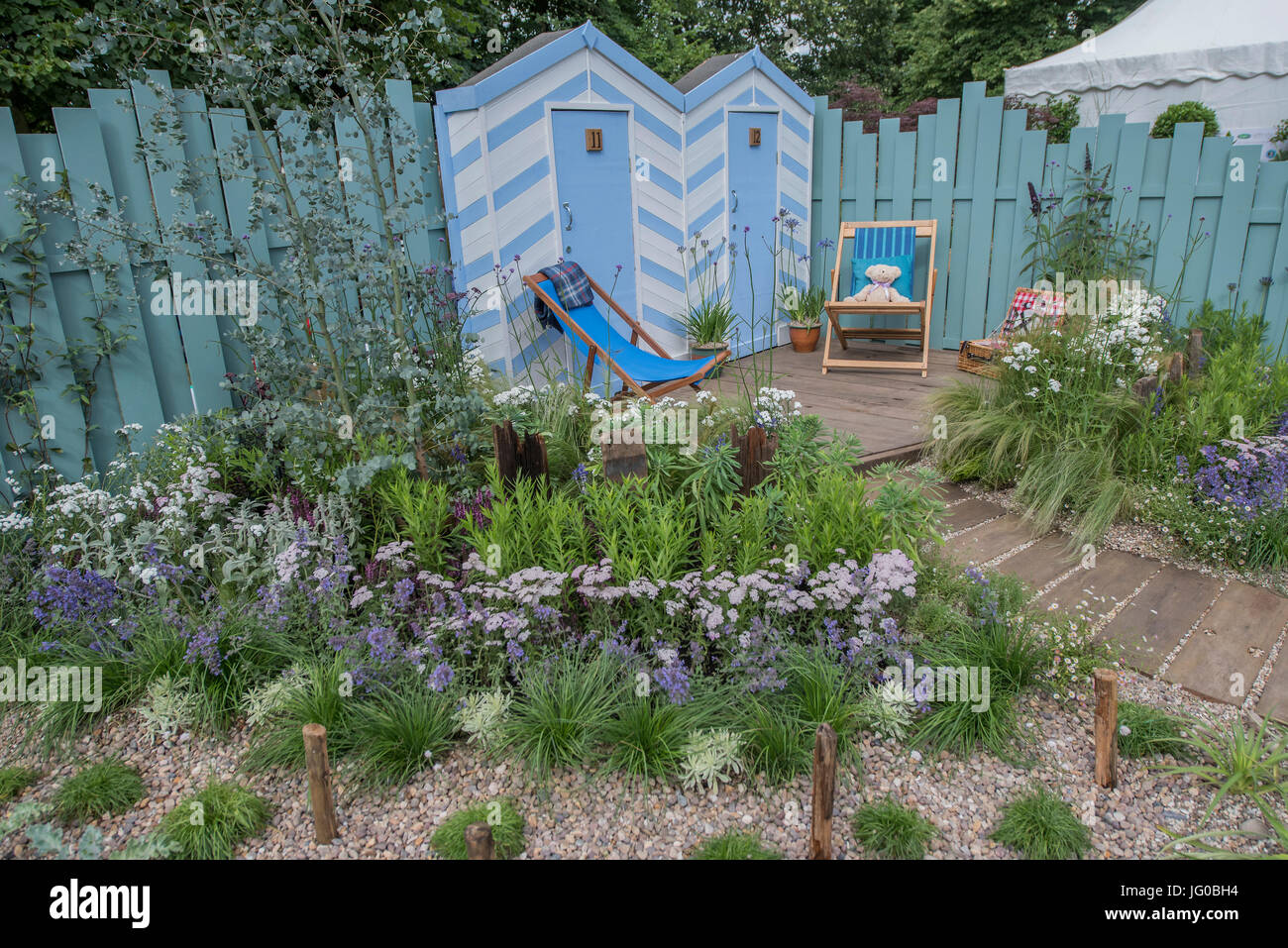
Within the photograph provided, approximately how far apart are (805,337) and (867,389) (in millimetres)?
1540

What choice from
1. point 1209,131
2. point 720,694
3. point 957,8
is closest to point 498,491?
point 720,694

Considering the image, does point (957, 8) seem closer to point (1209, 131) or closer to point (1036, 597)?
point (1209, 131)

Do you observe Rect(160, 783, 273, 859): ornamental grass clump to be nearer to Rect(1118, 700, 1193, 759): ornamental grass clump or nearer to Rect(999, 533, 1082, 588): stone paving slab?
Rect(1118, 700, 1193, 759): ornamental grass clump

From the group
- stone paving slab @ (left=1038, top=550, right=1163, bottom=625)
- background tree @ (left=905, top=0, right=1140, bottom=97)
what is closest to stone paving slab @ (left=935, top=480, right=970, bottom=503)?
stone paving slab @ (left=1038, top=550, right=1163, bottom=625)

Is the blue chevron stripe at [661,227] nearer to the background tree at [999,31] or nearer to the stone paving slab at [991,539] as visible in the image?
the stone paving slab at [991,539]

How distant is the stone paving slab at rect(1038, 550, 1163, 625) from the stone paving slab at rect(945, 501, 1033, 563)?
0.31 metres

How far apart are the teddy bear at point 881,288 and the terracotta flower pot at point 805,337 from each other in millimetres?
623

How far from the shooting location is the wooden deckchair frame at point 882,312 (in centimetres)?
631

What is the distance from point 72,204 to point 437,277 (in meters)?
1.55

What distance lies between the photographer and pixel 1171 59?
972 cm

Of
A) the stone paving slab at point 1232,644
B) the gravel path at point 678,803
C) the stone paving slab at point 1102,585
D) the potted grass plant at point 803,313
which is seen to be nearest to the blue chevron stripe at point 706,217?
the potted grass plant at point 803,313

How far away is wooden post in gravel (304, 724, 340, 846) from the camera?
1924 mm

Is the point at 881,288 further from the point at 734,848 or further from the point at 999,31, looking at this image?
the point at 999,31
